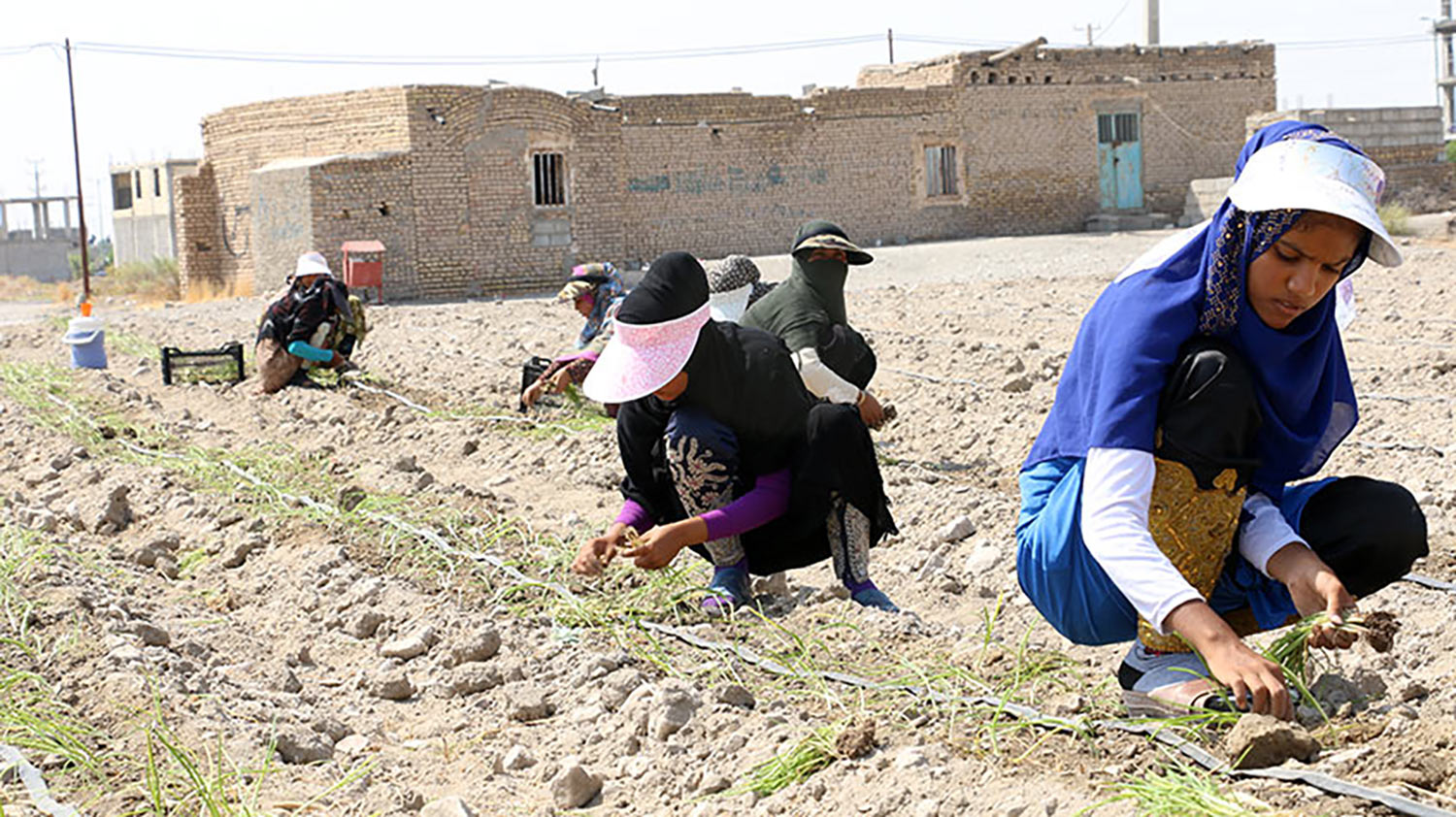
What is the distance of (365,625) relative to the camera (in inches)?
173

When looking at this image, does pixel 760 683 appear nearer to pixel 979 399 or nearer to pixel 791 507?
pixel 791 507

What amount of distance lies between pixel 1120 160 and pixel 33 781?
2537 centimetres

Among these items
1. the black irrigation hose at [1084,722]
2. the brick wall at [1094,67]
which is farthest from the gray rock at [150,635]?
the brick wall at [1094,67]

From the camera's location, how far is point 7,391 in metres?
10.4

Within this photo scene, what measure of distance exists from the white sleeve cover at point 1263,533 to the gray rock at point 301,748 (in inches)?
75.3

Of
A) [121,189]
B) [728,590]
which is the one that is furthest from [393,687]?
[121,189]

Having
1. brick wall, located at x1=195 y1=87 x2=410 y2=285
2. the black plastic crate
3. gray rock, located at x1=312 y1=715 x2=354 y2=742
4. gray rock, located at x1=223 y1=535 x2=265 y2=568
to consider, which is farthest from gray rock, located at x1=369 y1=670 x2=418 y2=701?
brick wall, located at x1=195 y1=87 x2=410 y2=285

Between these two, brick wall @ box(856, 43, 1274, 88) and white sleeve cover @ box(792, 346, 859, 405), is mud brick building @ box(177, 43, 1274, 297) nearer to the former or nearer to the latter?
brick wall @ box(856, 43, 1274, 88)

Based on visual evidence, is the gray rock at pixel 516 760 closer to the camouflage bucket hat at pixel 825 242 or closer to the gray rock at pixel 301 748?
the gray rock at pixel 301 748

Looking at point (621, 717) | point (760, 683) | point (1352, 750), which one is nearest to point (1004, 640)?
point (760, 683)

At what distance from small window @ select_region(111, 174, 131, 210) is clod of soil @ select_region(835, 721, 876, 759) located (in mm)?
49047

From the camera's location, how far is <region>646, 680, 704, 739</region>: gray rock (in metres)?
3.22

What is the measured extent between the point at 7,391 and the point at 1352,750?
9.83m

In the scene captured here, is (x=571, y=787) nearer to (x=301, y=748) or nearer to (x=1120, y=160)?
(x=301, y=748)
